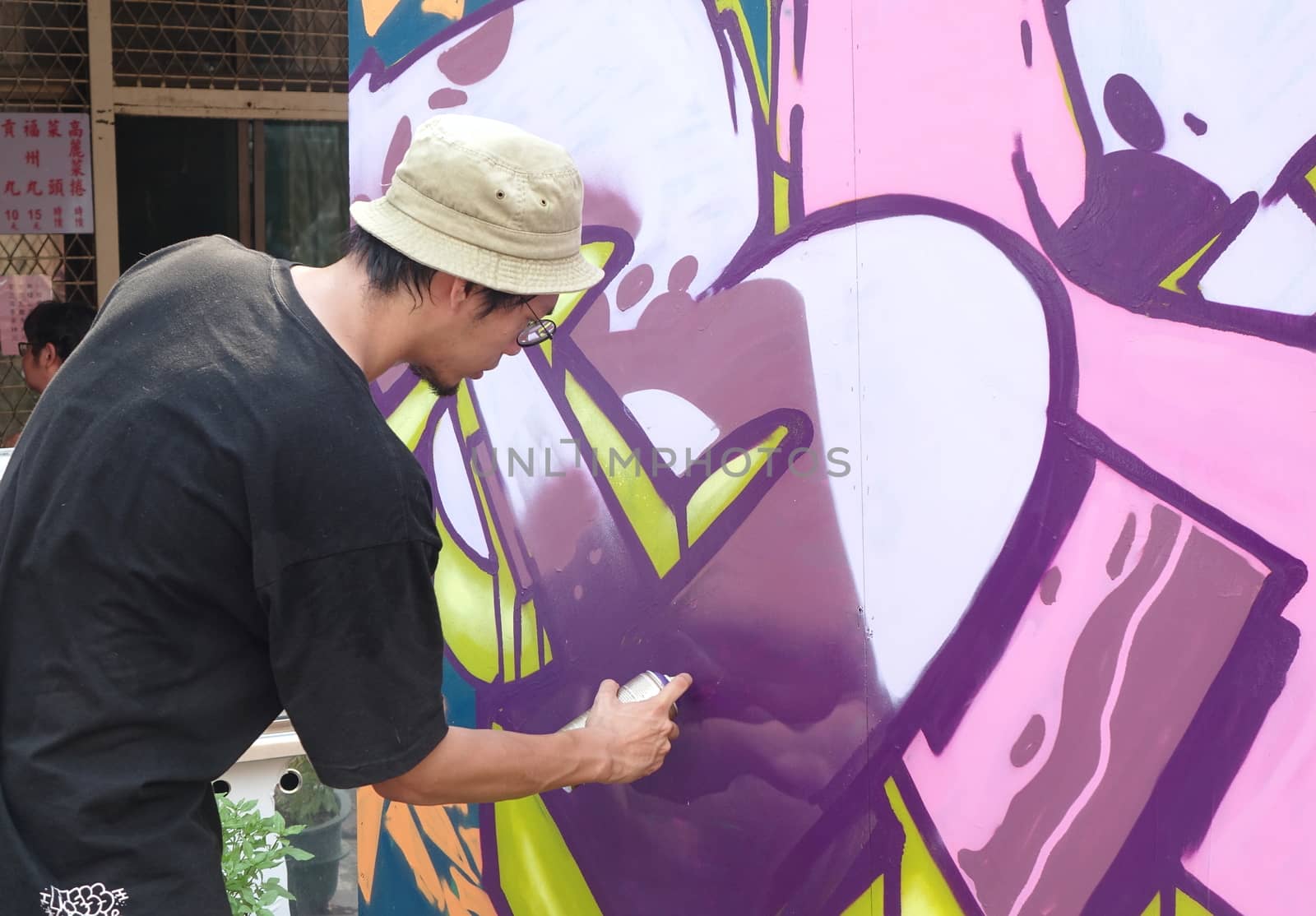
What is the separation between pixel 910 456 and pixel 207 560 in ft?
3.57

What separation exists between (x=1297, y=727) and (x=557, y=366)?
59.0 inches

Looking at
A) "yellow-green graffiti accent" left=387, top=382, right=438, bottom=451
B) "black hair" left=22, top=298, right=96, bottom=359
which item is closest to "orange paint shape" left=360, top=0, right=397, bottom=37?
"yellow-green graffiti accent" left=387, top=382, right=438, bottom=451

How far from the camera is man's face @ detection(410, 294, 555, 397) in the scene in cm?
188

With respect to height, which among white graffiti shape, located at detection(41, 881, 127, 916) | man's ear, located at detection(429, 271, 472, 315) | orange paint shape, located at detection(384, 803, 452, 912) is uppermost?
man's ear, located at detection(429, 271, 472, 315)

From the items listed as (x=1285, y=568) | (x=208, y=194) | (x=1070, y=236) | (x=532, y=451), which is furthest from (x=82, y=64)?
(x=1285, y=568)

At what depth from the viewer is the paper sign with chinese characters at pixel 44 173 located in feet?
20.6

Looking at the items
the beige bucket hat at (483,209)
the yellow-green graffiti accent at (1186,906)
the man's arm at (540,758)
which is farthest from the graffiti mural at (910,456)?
the beige bucket hat at (483,209)

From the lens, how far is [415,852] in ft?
10.7

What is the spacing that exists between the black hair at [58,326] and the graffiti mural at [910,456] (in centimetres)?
278

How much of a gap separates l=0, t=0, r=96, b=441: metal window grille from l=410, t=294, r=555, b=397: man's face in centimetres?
518

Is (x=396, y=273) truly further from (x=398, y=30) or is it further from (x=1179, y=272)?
(x=398, y=30)

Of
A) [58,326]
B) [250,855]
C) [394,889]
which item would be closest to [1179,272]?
[250,855]

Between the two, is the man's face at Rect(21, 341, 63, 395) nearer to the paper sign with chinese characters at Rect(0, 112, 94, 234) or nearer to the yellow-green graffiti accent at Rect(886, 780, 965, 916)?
the paper sign with chinese characters at Rect(0, 112, 94, 234)

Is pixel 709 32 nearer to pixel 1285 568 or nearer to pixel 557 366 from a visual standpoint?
pixel 557 366
